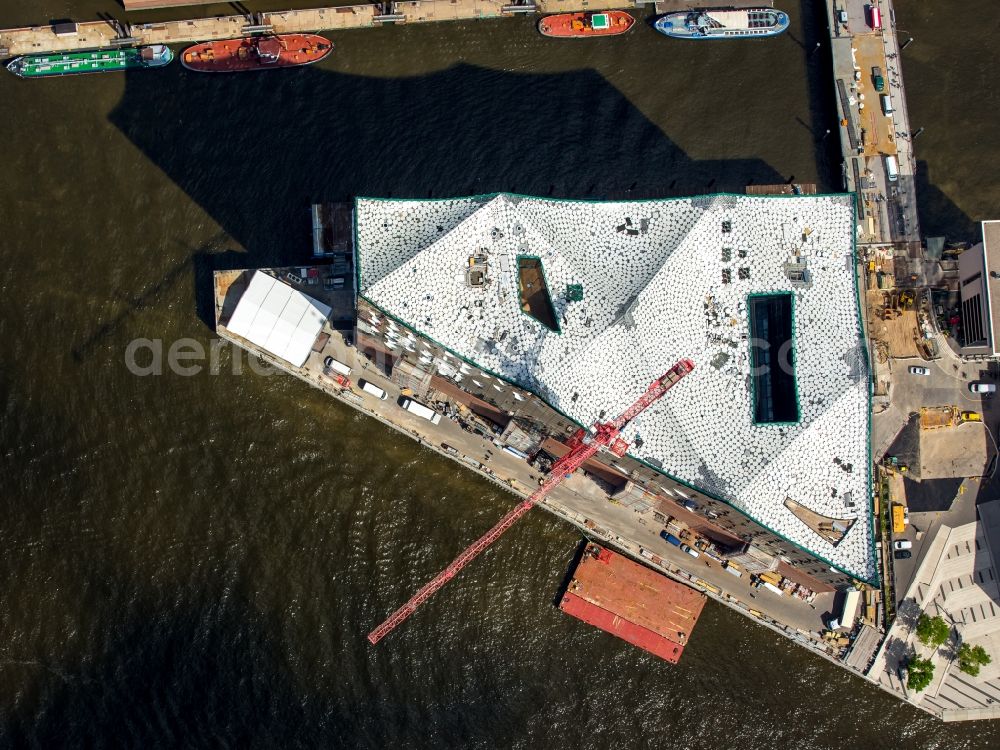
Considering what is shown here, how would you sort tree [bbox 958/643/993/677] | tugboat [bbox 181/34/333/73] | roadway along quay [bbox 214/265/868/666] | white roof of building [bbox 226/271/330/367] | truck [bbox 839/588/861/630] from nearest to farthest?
tree [bbox 958/643/993/677]
truck [bbox 839/588/861/630]
roadway along quay [bbox 214/265/868/666]
white roof of building [bbox 226/271/330/367]
tugboat [bbox 181/34/333/73]

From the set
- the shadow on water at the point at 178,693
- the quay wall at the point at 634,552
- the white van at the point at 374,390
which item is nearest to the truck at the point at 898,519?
the quay wall at the point at 634,552

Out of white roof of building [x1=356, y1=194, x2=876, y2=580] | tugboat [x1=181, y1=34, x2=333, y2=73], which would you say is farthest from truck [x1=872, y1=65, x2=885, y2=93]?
tugboat [x1=181, y1=34, x2=333, y2=73]

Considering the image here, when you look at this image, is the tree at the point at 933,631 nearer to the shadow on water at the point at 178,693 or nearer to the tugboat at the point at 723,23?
the shadow on water at the point at 178,693

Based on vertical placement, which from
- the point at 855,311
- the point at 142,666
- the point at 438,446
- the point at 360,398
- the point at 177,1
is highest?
the point at 177,1

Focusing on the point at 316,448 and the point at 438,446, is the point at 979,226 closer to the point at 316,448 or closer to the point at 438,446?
the point at 438,446

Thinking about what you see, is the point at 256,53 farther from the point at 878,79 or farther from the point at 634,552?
the point at 878,79

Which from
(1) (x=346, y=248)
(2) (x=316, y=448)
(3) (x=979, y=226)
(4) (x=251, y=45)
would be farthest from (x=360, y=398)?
(3) (x=979, y=226)

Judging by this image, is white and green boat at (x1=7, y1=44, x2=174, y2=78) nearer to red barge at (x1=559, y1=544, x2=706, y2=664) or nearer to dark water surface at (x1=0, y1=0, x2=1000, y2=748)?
dark water surface at (x1=0, y1=0, x2=1000, y2=748)
